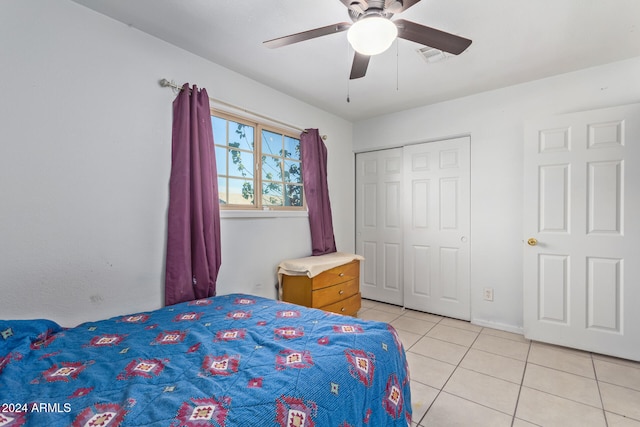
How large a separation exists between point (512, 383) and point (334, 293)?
154 cm

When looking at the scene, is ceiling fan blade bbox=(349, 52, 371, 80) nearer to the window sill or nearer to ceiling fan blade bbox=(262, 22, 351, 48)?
ceiling fan blade bbox=(262, 22, 351, 48)

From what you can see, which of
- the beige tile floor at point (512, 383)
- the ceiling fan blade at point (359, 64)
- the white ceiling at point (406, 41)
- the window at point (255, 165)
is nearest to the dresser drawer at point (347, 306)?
the beige tile floor at point (512, 383)

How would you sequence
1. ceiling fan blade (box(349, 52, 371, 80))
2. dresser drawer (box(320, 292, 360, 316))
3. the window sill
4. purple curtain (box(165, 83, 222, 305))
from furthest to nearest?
1. dresser drawer (box(320, 292, 360, 316))
2. the window sill
3. purple curtain (box(165, 83, 222, 305))
4. ceiling fan blade (box(349, 52, 371, 80))

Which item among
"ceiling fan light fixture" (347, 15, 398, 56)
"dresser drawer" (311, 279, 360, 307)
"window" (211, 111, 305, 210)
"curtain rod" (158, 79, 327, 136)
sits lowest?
"dresser drawer" (311, 279, 360, 307)

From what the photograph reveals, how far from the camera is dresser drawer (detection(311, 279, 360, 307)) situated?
8.84 ft

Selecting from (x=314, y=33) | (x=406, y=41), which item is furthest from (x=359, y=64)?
(x=406, y=41)

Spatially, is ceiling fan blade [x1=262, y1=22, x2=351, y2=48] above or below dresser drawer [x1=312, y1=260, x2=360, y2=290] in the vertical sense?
above

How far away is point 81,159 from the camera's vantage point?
172 centimetres

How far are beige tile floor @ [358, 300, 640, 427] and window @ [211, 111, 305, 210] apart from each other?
191 cm

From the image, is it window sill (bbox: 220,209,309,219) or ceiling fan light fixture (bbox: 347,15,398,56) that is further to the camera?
window sill (bbox: 220,209,309,219)

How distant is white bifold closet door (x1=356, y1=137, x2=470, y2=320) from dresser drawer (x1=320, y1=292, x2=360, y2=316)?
74cm

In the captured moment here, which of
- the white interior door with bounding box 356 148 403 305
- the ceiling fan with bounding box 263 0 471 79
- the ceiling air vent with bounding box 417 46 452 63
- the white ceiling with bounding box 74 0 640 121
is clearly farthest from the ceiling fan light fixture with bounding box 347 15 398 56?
the white interior door with bounding box 356 148 403 305

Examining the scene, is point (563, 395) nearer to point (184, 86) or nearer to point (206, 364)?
point (206, 364)

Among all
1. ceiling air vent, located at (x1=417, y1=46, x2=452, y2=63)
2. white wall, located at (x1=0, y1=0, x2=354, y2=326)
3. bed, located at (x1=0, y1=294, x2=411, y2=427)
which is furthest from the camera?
ceiling air vent, located at (x1=417, y1=46, x2=452, y2=63)
